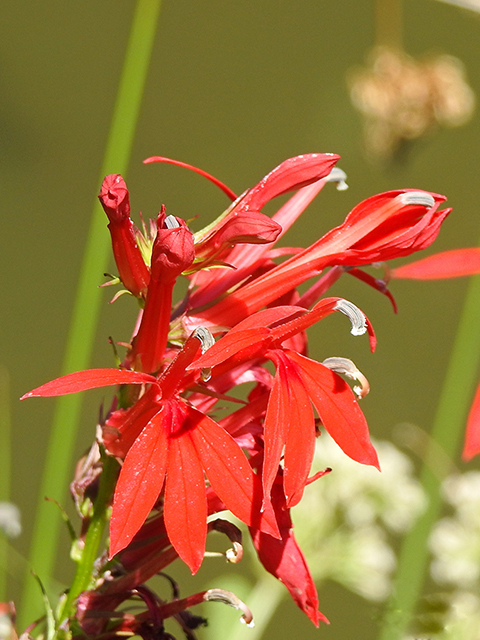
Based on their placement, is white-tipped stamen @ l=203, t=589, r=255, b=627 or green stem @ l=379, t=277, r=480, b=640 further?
green stem @ l=379, t=277, r=480, b=640

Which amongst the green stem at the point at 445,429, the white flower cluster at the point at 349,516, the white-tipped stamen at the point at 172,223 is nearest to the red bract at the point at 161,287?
the white-tipped stamen at the point at 172,223

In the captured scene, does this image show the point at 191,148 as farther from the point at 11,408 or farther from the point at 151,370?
the point at 151,370

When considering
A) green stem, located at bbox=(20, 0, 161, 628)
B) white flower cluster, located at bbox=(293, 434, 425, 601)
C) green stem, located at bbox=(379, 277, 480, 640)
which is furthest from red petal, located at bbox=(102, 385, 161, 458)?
white flower cluster, located at bbox=(293, 434, 425, 601)

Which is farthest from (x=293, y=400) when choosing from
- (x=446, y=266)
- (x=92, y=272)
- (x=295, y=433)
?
(x=92, y=272)

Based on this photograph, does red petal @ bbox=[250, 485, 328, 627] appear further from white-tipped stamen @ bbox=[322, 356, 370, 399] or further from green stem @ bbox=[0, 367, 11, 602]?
green stem @ bbox=[0, 367, 11, 602]

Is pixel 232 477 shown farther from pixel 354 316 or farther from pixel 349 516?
pixel 349 516

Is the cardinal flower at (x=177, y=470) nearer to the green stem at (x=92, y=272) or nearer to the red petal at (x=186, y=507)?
the red petal at (x=186, y=507)
